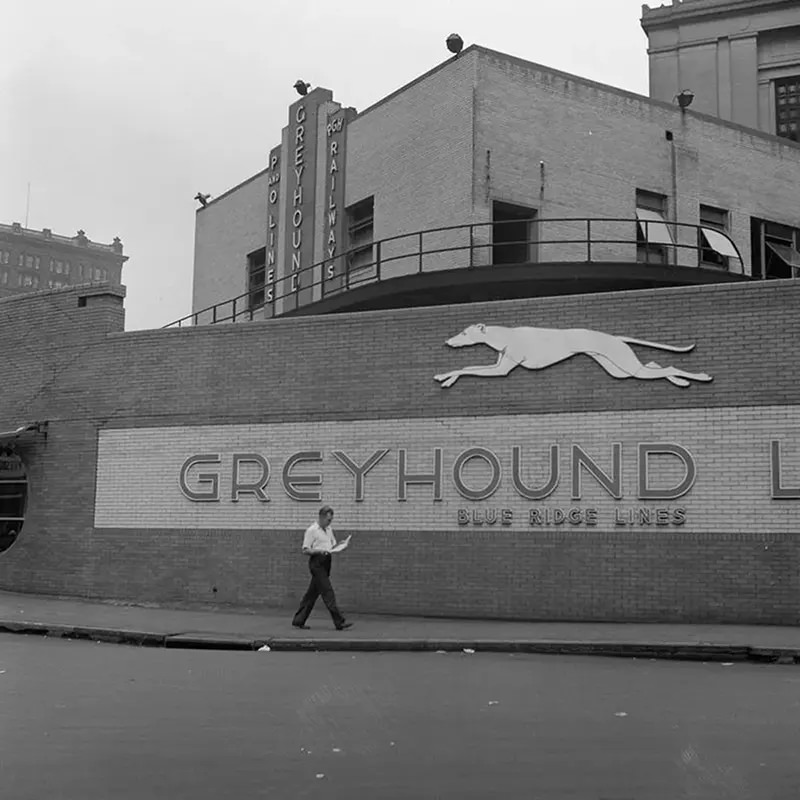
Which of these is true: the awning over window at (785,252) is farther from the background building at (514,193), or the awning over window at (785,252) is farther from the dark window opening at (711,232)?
the dark window opening at (711,232)

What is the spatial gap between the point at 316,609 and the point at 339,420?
2.93 m

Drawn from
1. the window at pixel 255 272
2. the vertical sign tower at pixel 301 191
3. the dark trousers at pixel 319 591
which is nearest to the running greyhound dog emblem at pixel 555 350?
the dark trousers at pixel 319 591

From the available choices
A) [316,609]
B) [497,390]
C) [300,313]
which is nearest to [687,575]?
[497,390]

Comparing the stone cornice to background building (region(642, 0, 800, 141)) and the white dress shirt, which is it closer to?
background building (region(642, 0, 800, 141))

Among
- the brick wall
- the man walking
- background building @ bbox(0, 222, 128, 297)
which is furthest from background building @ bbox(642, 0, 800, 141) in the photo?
background building @ bbox(0, 222, 128, 297)

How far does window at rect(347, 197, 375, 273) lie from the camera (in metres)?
24.8

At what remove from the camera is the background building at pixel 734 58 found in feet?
110

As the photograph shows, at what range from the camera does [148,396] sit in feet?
61.9

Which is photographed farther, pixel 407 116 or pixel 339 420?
pixel 407 116

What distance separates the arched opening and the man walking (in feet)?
24.4

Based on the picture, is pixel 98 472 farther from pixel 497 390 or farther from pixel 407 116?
pixel 407 116

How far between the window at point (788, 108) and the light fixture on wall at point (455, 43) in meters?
14.6

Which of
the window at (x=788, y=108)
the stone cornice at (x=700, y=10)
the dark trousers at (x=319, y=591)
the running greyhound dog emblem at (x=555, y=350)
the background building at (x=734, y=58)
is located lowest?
the dark trousers at (x=319, y=591)

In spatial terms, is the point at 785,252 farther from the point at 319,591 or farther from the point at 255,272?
the point at 319,591
